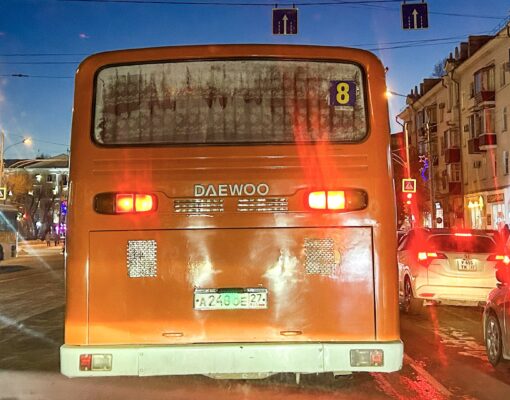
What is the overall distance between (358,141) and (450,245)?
24.8 ft

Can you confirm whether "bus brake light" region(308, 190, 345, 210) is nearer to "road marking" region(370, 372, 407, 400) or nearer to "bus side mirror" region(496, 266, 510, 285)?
"road marking" region(370, 372, 407, 400)

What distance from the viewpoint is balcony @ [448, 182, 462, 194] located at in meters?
49.4

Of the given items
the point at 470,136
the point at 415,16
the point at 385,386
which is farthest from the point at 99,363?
the point at 470,136

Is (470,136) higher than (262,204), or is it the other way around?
(470,136)

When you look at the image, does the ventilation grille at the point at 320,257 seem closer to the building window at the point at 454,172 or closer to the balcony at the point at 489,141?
the balcony at the point at 489,141

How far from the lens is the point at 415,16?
16344 mm

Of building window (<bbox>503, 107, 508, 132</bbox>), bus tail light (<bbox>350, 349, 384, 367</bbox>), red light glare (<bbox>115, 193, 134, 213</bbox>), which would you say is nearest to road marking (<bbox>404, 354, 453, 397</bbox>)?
bus tail light (<bbox>350, 349, 384, 367</bbox>)

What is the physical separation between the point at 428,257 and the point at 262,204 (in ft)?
25.0

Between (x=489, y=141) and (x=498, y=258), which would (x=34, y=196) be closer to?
(x=489, y=141)

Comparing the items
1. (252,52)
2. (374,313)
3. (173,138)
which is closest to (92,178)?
(173,138)

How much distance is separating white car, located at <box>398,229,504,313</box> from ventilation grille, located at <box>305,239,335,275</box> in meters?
7.30

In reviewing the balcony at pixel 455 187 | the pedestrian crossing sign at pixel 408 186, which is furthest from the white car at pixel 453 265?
the balcony at pixel 455 187

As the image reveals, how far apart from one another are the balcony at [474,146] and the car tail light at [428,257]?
32817 mm

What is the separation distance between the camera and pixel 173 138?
509 centimetres
